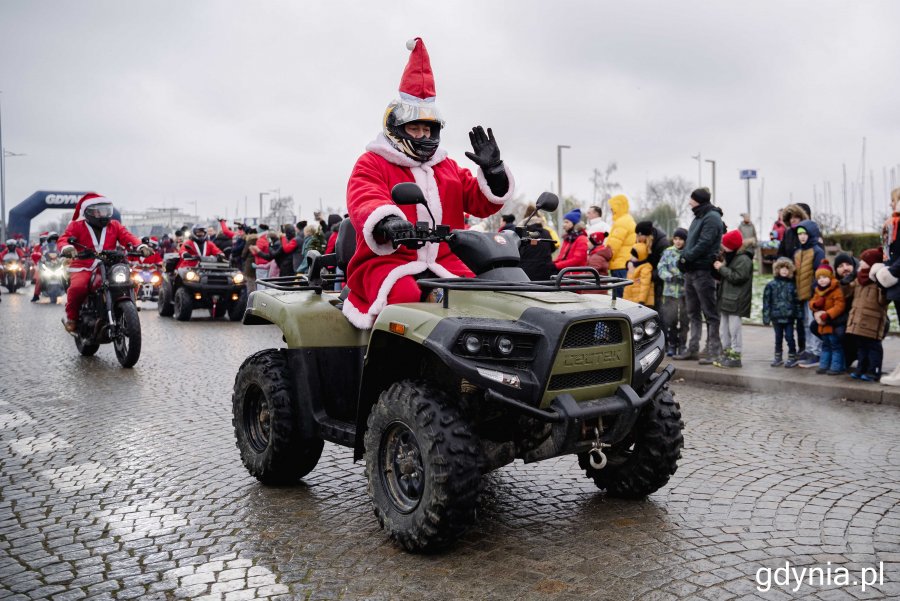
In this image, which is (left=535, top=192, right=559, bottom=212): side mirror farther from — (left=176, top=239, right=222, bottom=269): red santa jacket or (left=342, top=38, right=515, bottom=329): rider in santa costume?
(left=176, top=239, right=222, bottom=269): red santa jacket

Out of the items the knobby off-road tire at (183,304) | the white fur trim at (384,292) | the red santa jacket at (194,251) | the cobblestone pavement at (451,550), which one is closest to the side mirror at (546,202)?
the white fur trim at (384,292)

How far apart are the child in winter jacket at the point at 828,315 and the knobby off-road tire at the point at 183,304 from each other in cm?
1267

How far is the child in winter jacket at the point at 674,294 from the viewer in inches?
428

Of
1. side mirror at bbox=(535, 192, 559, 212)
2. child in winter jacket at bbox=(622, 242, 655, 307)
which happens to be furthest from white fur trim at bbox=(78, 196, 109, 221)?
side mirror at bbox=(535, 192, 559, 212)

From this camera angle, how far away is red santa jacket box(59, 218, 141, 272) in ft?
37.1

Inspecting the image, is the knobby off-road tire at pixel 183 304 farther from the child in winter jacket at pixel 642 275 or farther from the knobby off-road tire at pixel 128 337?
the child in winter jacket at pixel 642 275

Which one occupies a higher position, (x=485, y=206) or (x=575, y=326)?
(x=485, y=206)

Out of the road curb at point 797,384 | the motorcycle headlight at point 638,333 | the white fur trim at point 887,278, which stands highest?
the white fur trim at point 887,278

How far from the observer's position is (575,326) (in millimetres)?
3965

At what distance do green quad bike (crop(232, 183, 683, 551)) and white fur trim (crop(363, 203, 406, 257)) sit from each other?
0.17 meters

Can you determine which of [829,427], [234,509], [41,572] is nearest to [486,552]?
[234,509]

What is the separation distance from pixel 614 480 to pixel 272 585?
2120mm

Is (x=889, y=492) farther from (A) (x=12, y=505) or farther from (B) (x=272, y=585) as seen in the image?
(A) (x=12, y=505)

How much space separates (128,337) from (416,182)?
6.88 m
